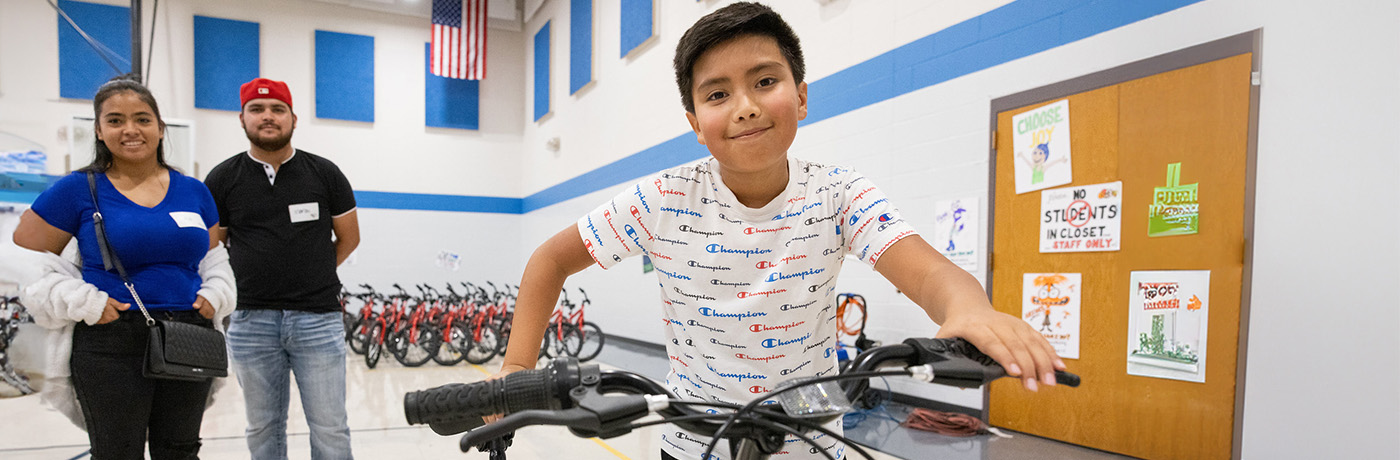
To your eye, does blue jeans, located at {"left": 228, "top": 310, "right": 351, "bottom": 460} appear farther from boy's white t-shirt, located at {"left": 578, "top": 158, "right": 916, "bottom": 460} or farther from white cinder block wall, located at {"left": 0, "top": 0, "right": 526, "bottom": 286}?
white cinder block wall, located at {"left": 0, "top": 0, "right": 526, "bottom": 286}

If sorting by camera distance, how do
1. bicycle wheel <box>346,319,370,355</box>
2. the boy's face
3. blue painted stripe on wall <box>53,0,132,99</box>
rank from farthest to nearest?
1. bicycle wheel <box>346,319,370,355</box>
2. blue painted stripe on wall <box>53,0,132,99</box>
3. the boy's face

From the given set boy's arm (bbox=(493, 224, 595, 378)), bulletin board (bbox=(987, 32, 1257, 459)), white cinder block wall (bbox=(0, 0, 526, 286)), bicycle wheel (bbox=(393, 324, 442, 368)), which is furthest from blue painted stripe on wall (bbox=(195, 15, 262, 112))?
boy's arm (bbox=(493, 224, 595, 378))

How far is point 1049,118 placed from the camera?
4359 millimetres

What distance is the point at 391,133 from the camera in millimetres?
13172

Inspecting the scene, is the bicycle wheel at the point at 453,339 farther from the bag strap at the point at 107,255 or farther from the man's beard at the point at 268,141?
the bag strap at the point at 107,255

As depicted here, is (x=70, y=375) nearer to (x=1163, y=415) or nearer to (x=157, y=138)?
(x=157, y=138)

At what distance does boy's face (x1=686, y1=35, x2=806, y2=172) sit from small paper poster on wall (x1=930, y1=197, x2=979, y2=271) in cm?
392

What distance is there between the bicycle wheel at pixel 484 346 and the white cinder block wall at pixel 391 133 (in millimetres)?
4819

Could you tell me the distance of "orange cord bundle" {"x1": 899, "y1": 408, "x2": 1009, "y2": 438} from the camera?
179 inches

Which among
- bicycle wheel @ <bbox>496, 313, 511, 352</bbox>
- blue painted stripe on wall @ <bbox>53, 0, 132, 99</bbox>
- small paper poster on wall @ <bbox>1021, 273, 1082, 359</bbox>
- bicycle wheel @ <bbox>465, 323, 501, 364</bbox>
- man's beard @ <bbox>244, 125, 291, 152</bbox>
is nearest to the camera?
man's beard @ <bbox>244, 125, 291, 152</bbox>

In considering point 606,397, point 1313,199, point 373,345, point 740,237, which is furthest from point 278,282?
point 373,345

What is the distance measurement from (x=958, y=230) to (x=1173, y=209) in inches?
54.6

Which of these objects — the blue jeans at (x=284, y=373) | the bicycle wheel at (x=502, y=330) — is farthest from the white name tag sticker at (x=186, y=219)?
the bicycle wheel at (x=502, y=330)

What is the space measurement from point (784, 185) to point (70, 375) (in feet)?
7.72
